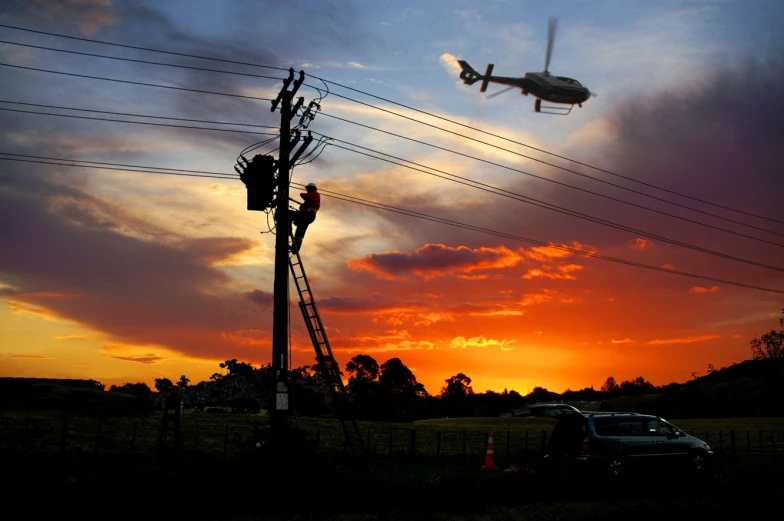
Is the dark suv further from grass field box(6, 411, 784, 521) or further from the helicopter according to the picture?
the helicopter

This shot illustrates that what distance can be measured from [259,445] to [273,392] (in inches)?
70.9

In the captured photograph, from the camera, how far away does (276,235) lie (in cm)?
2036

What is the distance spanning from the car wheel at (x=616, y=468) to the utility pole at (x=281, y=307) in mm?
9151

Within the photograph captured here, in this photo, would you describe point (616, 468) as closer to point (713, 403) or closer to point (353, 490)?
point (353, 490)

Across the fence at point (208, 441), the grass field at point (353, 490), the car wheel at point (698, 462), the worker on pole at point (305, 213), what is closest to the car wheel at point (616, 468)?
the grass field at point (353, 490)

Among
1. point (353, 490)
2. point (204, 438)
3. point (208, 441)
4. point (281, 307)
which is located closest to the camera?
point (353, 490)

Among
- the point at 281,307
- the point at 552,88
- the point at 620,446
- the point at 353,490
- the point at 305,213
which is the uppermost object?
the point at 552,88

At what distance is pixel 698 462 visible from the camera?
2250 centimetres

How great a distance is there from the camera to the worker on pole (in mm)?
21688

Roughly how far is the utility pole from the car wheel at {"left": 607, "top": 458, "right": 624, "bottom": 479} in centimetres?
915

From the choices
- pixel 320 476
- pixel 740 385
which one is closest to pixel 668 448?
pixel 320 476

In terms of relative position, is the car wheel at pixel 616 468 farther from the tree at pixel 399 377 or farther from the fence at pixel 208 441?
the tree at pixel 399 377

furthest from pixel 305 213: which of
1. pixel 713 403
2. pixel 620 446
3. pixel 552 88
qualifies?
pixel 713 403

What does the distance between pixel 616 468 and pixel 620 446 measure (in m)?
0.65
